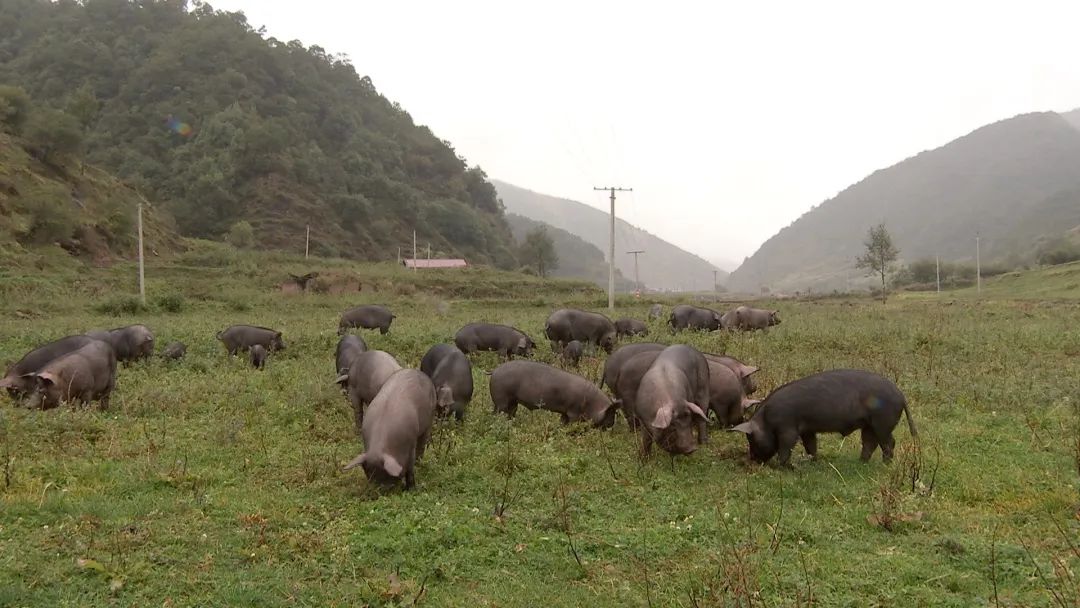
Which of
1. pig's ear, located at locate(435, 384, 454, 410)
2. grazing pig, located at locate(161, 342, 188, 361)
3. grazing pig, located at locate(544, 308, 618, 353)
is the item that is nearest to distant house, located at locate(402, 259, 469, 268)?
grazing pig, located at locate(544, 308, 618, 353)

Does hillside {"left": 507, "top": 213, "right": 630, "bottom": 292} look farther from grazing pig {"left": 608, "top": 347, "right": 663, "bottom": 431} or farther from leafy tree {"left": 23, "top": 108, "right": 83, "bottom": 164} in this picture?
grazing pig {"left": 608, "top": 347, "right": 663, "bottom": 431}

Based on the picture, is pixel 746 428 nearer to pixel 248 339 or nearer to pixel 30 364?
pixel 30 364

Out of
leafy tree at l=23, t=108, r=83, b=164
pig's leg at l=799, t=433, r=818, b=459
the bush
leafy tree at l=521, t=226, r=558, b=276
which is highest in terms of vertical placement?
leafy tree at l=23, t=108, r=83, b=164

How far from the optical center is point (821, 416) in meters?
8.57

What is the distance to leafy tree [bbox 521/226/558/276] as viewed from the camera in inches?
3305

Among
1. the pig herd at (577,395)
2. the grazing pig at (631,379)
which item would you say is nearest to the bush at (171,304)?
the pig herd at (577,395)

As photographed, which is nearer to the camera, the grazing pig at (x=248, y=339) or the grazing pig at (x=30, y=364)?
the grazing pig at (x=30, y=364)

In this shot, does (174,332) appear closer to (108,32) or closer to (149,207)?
(149,207)

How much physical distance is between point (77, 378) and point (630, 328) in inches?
594

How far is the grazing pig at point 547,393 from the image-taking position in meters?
11.0

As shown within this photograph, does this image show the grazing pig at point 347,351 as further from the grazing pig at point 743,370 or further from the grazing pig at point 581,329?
the grazing pig at point 743,370

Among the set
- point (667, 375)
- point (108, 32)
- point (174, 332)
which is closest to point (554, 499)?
point (667, 375)

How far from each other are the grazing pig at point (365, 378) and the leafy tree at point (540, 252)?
235 ft

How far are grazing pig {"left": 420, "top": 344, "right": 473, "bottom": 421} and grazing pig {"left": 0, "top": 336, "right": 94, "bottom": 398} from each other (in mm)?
6301
